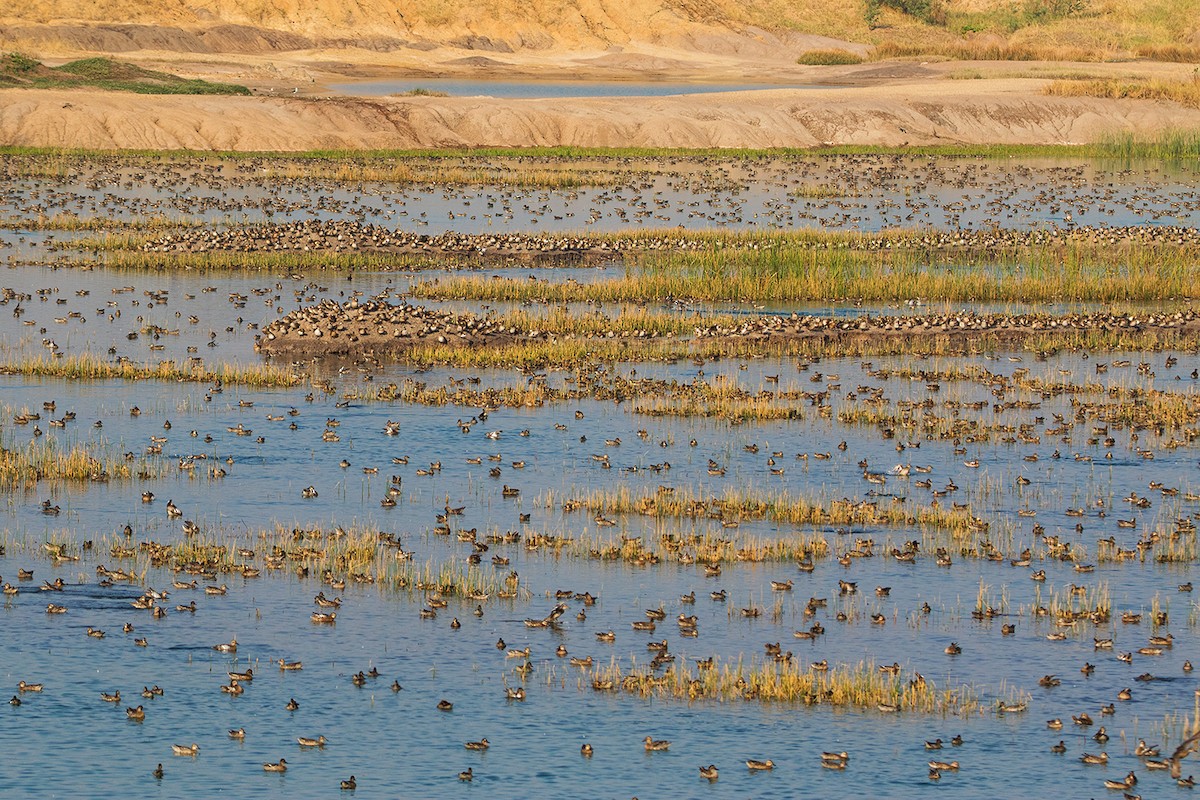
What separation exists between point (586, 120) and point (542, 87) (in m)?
47.2

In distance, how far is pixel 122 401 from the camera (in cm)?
3591

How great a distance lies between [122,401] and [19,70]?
8399 centimetres

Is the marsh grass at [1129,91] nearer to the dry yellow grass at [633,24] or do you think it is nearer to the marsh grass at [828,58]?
the dry yellow grass at [633,24]

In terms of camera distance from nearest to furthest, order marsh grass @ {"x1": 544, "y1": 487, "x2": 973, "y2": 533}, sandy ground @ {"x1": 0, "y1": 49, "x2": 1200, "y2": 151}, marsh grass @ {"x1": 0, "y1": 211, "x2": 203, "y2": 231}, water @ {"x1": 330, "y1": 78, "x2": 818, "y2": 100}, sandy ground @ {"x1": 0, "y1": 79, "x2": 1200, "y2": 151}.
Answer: marsh grass @ {"x1": 544, "y1": 487, "x2": 973, "y2": 533} < marsh grass @ {"x1": 0, "y1": 211, "x2": 203, "y2": 231} < sandy ground @ {"x1": 0, "y1": 79, "x2": 1200, "y2": 151} < sandy ground @ {"x1": 0, "y1": 49, "x2": 1200, "y2": 151} < water @ {"x1": 330, "y1": 78, "x2": 818, "y2": 100}

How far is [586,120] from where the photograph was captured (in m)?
104

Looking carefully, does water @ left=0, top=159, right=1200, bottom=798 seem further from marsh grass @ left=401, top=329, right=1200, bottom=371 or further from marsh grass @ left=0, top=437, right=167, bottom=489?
marsh grass @ left=401, top=329, right=1200, bottom=371

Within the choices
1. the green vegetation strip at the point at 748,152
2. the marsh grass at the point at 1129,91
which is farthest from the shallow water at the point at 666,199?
the marsh grass at the point at 1129,91

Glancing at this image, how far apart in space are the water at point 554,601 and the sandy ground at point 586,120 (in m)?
59.7

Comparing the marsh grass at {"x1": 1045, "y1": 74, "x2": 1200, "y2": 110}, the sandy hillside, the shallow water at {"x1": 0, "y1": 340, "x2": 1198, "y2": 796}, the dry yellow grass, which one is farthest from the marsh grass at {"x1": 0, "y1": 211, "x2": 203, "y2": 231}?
the dry yellow grass

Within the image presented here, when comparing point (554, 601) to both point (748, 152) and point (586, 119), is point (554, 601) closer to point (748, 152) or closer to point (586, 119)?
point (748, 152)

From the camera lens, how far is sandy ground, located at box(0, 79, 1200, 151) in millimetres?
94562

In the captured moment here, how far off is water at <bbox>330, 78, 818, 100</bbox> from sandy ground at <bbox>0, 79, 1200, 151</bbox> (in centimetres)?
2596

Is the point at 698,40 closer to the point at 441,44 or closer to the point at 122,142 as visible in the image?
the point at 441,44

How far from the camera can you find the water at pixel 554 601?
722 inches
